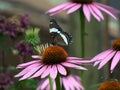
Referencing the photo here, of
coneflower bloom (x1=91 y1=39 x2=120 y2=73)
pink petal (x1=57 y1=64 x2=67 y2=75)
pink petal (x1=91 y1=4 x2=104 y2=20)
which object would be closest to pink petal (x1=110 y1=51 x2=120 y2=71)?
coneflower bloom (x1=91 y1=39 x2=120 y2=73)

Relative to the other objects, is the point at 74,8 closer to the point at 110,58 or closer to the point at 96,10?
the point at 96,10

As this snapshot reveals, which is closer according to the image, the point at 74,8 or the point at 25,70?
the point at 25,70

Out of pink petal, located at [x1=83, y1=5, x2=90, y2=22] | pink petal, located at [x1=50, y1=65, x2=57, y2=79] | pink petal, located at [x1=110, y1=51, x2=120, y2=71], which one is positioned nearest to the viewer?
pink petal, located at [x1=50, y1=65, x2=57, y2=79]

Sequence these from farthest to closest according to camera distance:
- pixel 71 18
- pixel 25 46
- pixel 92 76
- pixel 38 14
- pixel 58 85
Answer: pixel 38 14, pixel 71 18, pixel 92 76, pixel 25 46, pixel 58 85

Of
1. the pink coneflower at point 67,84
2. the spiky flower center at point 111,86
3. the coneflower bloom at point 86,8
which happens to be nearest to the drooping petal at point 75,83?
the pink coneflower at point 67,84

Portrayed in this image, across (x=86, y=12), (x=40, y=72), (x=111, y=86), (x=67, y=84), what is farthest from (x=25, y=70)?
(x=67, y=84)

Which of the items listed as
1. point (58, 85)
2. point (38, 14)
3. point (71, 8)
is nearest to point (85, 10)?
point (71, 8)

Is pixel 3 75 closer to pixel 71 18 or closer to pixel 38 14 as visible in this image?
pixel 71 18

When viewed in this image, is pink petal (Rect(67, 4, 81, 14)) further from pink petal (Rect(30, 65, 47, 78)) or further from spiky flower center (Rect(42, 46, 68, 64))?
pink petal (Rect(30, 65, 47, 78))
